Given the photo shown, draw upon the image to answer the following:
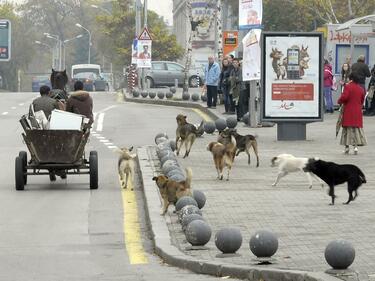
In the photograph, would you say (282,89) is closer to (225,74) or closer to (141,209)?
(225,74)

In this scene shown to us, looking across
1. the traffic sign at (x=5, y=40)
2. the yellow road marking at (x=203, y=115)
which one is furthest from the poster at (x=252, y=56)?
the traffic sign at (x=5, y=40)

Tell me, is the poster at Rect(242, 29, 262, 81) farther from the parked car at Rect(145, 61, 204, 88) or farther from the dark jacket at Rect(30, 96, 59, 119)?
the parked car at Rect(145, 61, 204, 88)

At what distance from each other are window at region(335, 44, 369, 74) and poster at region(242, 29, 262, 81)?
Answer: 887 cm

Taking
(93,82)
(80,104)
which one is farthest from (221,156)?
(93,82)

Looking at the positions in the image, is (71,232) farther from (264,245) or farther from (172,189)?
(264,245)

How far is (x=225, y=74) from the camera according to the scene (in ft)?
121

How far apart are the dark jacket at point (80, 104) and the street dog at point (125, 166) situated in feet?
6.08

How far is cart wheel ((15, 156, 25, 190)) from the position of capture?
18562 millimetres

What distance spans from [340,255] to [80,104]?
1110 cm

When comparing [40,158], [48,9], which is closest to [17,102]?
[40,158]

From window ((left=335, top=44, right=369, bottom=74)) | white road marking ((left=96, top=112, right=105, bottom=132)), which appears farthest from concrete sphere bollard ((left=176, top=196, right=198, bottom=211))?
window ((left=335, top=44, right=369, bottom=74))

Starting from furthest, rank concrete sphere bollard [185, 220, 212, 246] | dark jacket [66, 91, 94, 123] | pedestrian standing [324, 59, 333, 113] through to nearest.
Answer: pedestrian standing [324, 59, 333, 113] → dark jacket [66, 91, 94, 123] → concrete sphere bollard [185, 220, 212, 246]

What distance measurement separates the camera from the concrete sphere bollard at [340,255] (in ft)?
32.7

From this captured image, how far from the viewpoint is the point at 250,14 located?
29.8m
